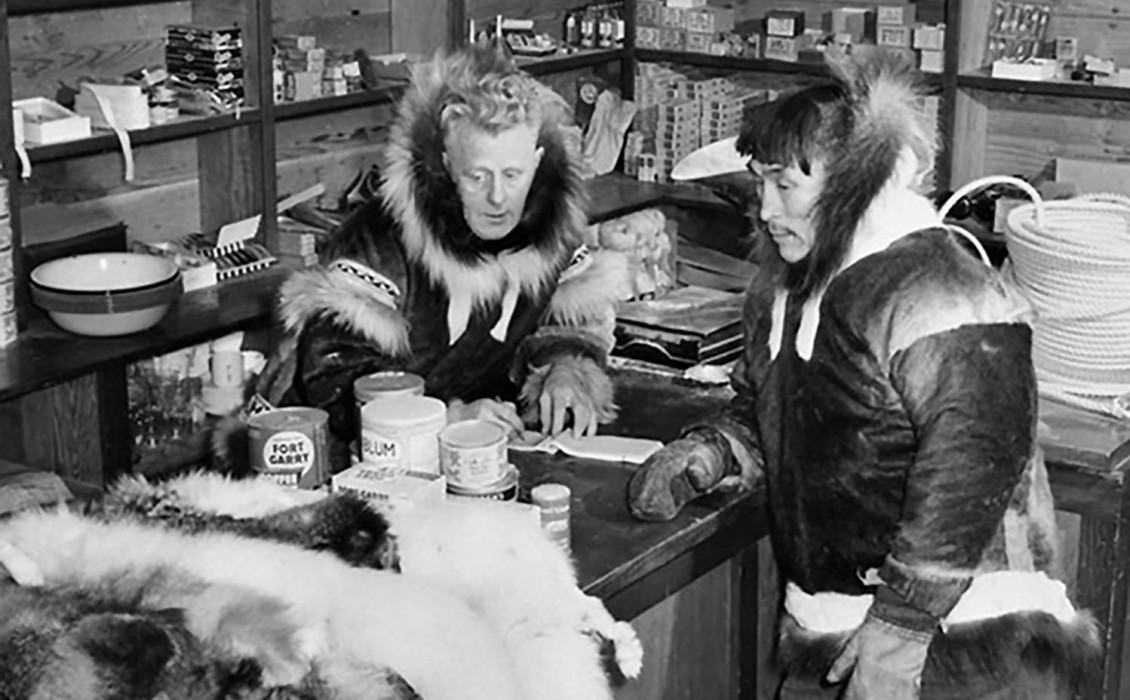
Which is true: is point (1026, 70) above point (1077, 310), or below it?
above

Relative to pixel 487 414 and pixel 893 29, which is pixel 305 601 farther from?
pixel 893 29

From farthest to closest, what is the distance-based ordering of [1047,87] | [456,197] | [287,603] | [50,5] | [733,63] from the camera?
1. [733,63]
2. [1047,87]
3. [50,5]
4. [456,197]
5. [287,603]

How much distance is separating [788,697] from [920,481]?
1.70 ft

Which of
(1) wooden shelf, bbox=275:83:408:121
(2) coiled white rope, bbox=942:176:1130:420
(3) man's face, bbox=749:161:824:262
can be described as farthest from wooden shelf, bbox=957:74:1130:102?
(3) man's face, bbox=749:161:824:262

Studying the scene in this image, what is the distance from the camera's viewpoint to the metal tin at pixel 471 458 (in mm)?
2307

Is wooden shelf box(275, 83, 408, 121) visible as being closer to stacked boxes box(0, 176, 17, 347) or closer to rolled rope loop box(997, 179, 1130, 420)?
stacked boxes box(0, 176, 17, 347)

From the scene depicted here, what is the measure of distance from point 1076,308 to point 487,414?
113 centimetres

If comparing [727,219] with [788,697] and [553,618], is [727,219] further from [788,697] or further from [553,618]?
[553,618]

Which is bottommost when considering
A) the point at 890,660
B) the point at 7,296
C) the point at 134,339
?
the point at 890,660

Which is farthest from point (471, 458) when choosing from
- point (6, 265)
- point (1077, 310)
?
point (6, 265)

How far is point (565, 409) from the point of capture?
2.86 meters

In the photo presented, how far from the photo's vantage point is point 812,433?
7.81 ft

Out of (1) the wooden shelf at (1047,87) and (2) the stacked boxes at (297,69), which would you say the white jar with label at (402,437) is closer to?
(2) the stacked boxes at (297,69)

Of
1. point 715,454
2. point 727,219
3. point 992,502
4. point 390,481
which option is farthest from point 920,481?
point 727,219
